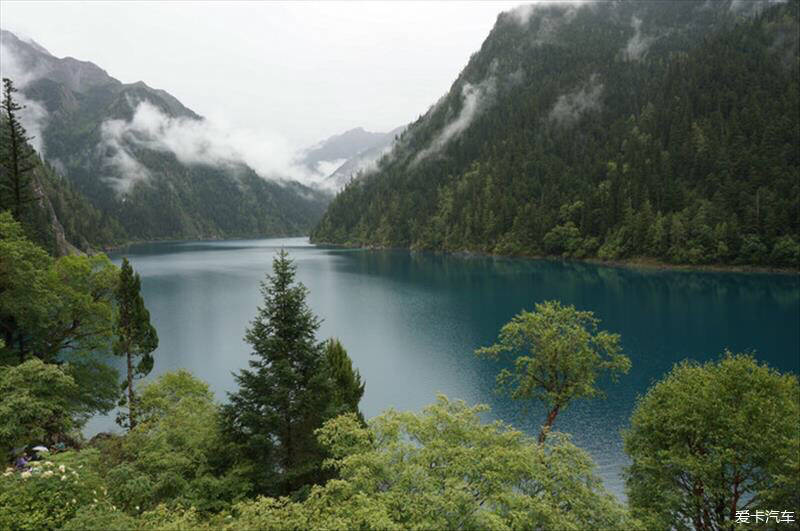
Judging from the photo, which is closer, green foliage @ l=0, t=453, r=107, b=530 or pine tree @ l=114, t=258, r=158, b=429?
green foliage @ l=0, t=453, r=107, b=530

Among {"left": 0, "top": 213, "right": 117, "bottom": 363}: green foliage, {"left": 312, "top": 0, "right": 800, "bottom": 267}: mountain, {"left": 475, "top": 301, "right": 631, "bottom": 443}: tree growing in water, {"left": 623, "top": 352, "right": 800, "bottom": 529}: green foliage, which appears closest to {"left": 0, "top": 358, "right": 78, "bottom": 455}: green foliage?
{"left": 0, "top": 213, "right": 117, "bottom": 363}: green foliage

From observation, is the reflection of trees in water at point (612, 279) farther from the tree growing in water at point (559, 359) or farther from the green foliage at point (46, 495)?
the green foliage at point (46, 495)

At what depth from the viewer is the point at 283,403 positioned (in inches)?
957

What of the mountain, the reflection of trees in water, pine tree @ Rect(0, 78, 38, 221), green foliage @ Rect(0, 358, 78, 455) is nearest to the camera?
green foliage @ Rect(0, 358, 78, 455)

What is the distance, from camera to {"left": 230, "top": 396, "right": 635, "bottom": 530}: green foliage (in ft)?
46.6

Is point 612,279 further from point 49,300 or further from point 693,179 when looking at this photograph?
point 49,300

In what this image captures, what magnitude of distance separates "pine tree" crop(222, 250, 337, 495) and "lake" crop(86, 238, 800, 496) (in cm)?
2079

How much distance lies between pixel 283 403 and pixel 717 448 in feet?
70.5

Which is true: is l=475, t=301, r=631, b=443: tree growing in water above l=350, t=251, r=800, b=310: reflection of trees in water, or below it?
above

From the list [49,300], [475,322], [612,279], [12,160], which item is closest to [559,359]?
[49,300]

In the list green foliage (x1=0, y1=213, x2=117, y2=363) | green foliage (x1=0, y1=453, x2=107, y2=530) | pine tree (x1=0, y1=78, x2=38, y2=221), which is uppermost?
pine tree (x1=0, y1=78, x2=38, y2=221)

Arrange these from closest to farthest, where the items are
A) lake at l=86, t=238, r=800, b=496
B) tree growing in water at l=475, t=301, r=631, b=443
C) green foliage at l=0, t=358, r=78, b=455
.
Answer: green foliage at l=0, t=358, r=78, b=455, tree growing in water at l=475, t=301, r=631, b=443, lake at l=86, t=238, r=800, b=496

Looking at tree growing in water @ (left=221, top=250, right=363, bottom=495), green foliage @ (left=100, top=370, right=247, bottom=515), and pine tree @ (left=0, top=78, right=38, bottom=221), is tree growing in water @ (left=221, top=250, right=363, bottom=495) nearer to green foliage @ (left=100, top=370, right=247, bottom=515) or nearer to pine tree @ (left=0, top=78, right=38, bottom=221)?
green foliage @ (left=100, top=370, right=247, bottom=515)

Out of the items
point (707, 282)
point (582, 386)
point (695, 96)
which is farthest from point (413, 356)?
point (695, 96)
